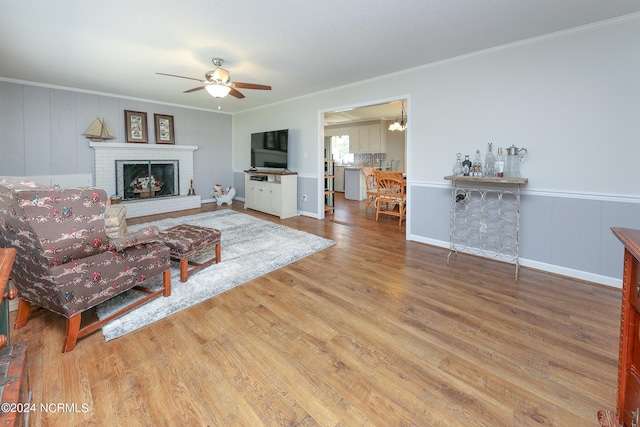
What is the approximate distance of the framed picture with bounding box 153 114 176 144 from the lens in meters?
6.23

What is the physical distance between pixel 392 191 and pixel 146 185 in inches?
204

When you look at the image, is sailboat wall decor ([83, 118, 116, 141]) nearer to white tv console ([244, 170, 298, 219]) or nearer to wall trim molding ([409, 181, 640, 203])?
white tv console ([244, 170, 298, 219])

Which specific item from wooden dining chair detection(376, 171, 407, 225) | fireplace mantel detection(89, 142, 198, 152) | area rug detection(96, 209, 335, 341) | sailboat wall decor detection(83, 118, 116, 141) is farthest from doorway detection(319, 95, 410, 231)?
sailboat wall decor detection(83, 118, 116, 141)

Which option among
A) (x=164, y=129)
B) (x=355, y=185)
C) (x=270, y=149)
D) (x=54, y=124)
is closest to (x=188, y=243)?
(x=270, y=149)

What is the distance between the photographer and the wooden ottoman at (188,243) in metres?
2.61

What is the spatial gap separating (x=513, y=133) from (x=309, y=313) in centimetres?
290

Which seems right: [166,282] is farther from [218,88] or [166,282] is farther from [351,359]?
[218,88]

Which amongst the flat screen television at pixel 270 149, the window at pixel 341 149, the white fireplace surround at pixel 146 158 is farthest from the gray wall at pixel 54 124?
the window at pixel 341 149

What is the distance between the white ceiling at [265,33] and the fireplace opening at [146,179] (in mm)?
1933

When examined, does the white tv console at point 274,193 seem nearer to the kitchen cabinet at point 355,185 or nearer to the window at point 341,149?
the kitchen cabinet at point 355,185

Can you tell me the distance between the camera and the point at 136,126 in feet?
19.4

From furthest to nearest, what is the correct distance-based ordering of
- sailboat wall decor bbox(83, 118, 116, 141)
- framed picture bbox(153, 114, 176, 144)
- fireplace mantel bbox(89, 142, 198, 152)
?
framed picture bbox(153, 114, 176, 144) < fireplace mantel bbox(89, 142, 198, 152) < sailboat wall decor bbox(83, 118, 116, 141)

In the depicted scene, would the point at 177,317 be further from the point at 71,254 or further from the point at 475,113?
the point at 475,113

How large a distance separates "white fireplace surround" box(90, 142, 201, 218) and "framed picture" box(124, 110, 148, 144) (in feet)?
0.65
